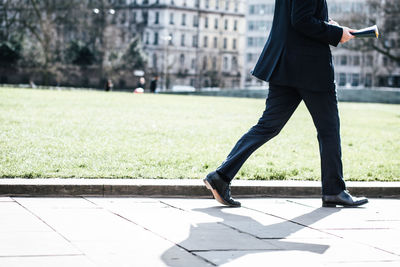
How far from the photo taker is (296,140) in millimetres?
13719

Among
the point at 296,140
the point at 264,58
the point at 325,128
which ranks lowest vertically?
the point at 296,140

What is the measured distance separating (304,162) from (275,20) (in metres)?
3.51

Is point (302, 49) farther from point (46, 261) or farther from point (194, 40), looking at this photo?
point (194, 40)

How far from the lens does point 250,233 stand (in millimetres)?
5227

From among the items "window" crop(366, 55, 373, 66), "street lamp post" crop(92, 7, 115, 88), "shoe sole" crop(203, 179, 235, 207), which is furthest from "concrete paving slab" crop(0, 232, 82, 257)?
"window" crop(366, 55, 373, 66)

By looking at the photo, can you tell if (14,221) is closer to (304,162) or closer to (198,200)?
(198,200)

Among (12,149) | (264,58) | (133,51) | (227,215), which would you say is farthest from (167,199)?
(133,51)

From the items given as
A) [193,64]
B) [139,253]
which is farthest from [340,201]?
[193,64]

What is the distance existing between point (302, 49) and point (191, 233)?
1.98 metres

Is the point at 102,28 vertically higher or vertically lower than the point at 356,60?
higher

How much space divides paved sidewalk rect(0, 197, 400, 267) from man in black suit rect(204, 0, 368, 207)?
0.96 ft

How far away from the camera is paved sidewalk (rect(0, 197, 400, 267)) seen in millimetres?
4363

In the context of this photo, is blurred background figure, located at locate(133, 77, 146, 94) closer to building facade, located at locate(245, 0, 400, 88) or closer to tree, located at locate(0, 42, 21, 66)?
tree, located at locate(0, 42, 21, 66)

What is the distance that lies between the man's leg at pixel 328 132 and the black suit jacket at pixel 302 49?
0.29ft
